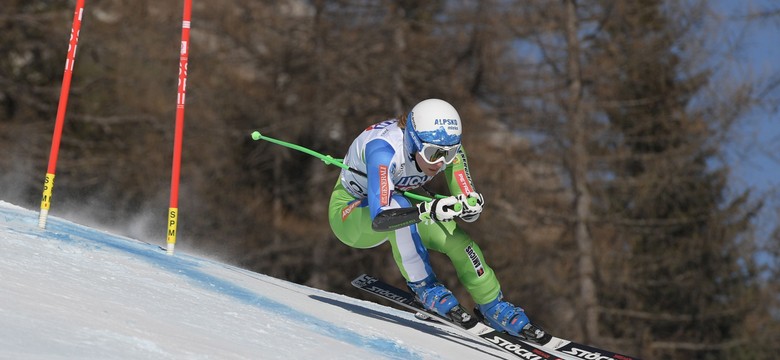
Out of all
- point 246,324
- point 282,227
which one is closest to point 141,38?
point 282,227

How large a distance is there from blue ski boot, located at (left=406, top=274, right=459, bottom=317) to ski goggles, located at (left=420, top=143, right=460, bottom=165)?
0.85 metres

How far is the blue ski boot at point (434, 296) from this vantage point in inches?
269

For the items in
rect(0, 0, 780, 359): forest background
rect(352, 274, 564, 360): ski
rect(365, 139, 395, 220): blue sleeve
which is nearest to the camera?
rect(365, 139, 395, 220): blue sleeve

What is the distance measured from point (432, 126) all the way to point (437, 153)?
7.7 inches

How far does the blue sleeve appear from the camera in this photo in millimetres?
6309

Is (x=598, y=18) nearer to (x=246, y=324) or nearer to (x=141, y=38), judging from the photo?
(x=141, y=38)

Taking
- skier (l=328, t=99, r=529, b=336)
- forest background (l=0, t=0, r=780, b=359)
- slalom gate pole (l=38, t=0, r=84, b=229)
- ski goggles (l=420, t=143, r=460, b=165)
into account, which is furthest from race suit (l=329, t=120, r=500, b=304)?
forest background (l=0, t=0, r=780, b=359)

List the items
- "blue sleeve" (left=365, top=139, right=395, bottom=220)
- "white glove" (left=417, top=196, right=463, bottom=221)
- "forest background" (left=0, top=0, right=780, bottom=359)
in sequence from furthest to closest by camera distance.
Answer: "forest background" (left=0, top=0, right=780, bottom=359), "blue sleeve" (left=365, top=139, right=395, bottom=220), "white glove" (left=417, top=196, right=463, bottom=221)

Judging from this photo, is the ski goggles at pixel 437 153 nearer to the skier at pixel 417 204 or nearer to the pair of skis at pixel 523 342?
the skier at pixel 417 204

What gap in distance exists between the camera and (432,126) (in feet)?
20.8

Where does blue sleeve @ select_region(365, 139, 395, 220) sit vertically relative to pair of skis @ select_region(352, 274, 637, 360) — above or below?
above

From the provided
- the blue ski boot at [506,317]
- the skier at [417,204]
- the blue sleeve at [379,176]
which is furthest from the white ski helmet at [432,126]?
the blue ski boot at [506,317]

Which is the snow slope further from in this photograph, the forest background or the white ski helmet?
the forest background

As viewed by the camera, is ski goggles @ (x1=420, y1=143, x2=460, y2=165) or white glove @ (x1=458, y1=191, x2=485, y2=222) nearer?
white glove @ (x1=458, y1=191, x2=485, y2=222)
